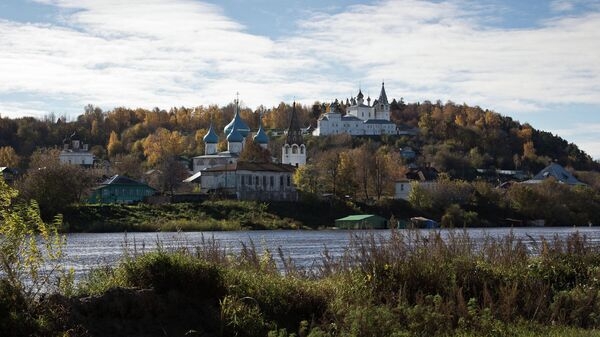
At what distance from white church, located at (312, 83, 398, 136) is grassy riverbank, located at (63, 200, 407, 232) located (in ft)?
237

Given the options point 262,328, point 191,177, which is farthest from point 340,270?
point 191,177

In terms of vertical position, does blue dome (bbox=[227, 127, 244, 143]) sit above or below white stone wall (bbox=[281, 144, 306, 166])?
above

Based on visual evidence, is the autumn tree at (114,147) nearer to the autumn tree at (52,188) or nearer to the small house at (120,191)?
the small house at (120,191)

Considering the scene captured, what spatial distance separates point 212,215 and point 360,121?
92.3m

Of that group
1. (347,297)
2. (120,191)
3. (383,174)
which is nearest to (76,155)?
(120,191)

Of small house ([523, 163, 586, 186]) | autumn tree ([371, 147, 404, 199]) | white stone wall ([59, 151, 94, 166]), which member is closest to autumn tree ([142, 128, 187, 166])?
white stone wall ([59, 151, 94, 166])

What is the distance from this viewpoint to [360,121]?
162875 mm

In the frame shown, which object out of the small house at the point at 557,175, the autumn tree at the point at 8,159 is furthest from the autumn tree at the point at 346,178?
the autumn tree at the point at 8,159

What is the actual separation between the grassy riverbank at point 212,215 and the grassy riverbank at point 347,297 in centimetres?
4397

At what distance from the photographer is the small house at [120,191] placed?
273ft

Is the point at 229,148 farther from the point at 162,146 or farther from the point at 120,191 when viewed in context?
the point at 120,191

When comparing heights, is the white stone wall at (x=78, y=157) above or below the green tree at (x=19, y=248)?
above

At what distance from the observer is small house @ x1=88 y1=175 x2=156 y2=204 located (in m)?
83.4

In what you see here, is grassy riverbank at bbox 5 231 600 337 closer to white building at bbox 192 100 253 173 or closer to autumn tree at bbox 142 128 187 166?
white building at bbox 192 100 253 173
